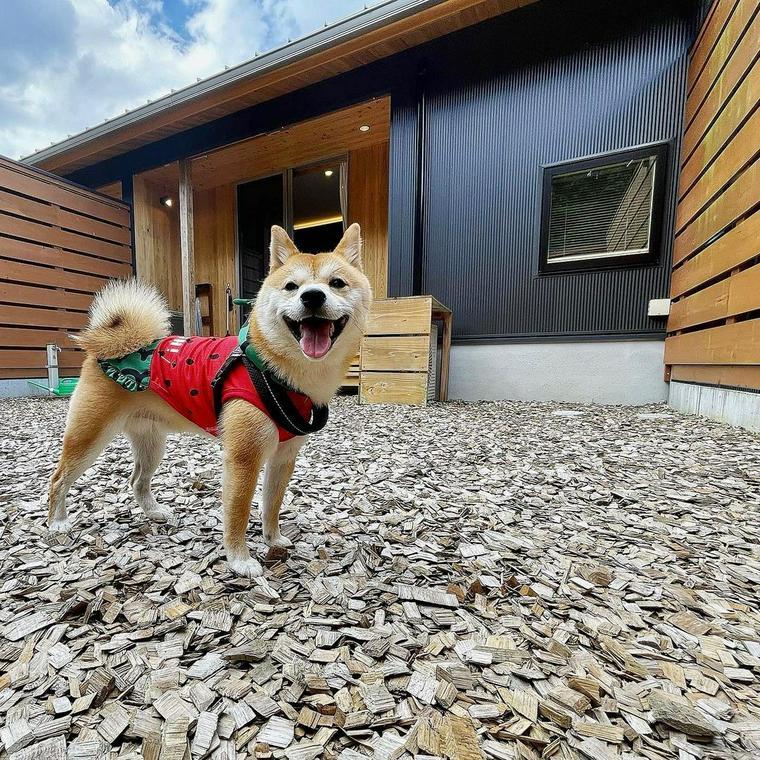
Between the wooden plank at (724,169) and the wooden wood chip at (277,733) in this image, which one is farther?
the wooden plank at (724,169)

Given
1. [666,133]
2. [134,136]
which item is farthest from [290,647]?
[134,136]

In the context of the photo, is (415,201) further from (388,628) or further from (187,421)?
(388,628)

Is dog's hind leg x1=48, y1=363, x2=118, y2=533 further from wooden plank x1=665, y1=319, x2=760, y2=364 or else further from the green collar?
wooden plank x1=665, y1=319, x2=760, y2=364

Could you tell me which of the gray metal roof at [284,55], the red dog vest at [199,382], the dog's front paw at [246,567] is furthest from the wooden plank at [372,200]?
the dog's front paw at [246,567]

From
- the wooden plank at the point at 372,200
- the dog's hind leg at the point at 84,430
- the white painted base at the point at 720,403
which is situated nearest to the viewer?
the dog's hind leg at the point at 84,430

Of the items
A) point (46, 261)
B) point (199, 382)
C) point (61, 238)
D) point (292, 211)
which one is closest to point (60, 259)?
point (46, 261)

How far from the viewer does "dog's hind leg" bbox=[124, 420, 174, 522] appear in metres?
1.69

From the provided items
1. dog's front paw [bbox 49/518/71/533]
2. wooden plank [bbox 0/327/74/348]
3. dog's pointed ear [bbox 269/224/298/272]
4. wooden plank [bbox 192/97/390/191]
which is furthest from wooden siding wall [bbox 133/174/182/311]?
dog's pointed ear [bbox 269/224/298/272]

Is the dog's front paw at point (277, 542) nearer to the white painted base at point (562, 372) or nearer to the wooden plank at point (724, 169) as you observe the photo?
the wooden plank at point (724, 169)

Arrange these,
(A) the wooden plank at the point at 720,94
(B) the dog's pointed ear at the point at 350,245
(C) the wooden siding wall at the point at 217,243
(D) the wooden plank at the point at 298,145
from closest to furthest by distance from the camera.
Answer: (B) the dog's pointed ear at the point at 350,245, (A) the wooden plank at the point at 720,94, (D) the wooden plank at the point at 298,145, (C) the wooden siding wall at the point at 217,243

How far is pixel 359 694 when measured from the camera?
2.65 ft

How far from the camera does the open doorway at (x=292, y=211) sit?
729 cm

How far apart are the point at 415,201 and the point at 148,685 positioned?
18.9 ft

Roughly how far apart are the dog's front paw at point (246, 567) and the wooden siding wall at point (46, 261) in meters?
6.69
